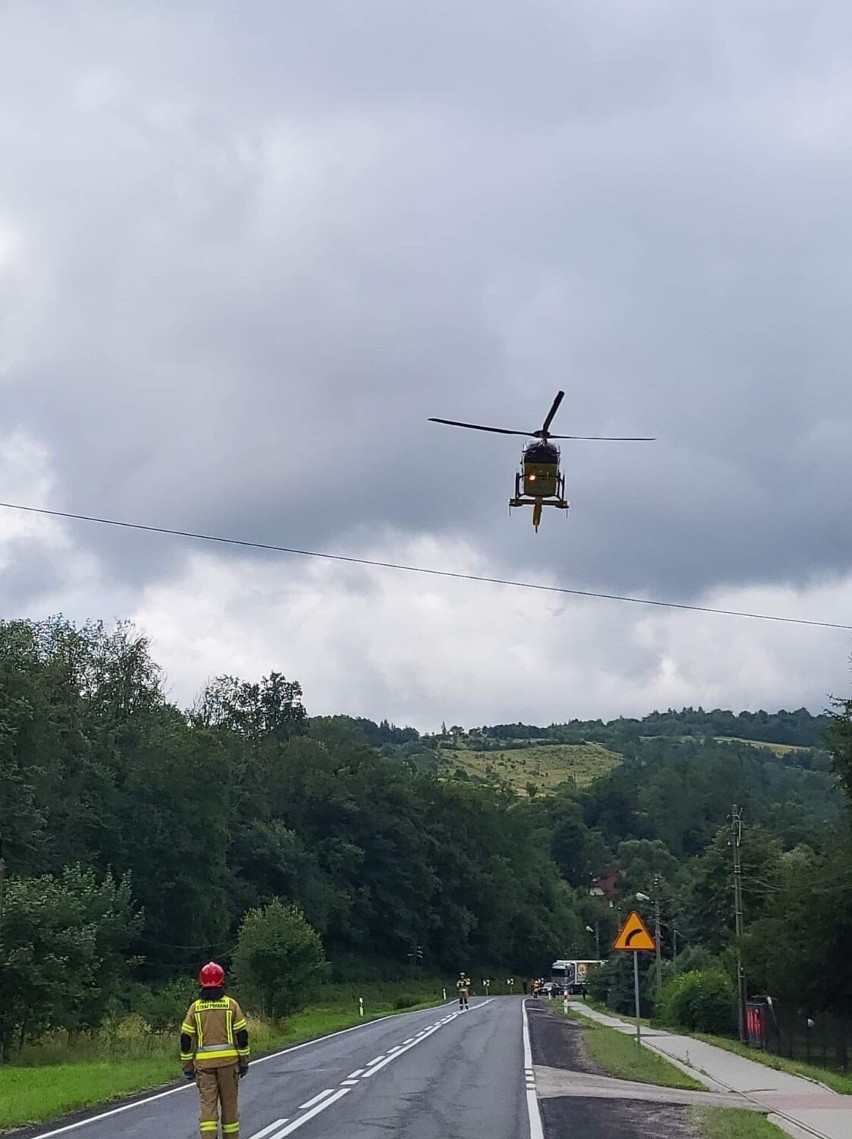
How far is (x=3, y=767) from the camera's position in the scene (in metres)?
56.0

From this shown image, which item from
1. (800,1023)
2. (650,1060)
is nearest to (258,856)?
(800,1023)

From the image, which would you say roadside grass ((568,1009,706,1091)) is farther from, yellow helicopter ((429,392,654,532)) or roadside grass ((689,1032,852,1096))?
yellow helicopter ((429,392,654,532))

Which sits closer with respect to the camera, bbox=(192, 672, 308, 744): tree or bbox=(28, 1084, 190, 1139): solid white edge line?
bbox=(28, 1084, 190, 1139): solid white edge line

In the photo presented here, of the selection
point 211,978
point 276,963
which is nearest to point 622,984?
point 276,963

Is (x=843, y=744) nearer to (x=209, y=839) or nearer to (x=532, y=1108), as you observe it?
(x=532, y=1108)

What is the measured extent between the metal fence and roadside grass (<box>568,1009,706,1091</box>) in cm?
439

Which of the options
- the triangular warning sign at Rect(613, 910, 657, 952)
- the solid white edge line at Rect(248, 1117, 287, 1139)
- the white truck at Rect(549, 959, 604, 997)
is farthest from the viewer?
the white truck at Rect(549, 959, 604, 997)

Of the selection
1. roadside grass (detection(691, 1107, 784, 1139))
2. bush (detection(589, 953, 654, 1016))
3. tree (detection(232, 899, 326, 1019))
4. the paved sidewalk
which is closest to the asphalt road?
roadside grass (detection(691, 1107, 784, 1139))

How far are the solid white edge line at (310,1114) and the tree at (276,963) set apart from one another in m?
23.2

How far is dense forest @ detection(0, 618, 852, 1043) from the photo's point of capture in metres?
35.4

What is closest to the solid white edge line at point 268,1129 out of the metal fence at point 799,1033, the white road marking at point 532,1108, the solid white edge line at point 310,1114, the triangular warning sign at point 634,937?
the solid white edge line at point 310,1114

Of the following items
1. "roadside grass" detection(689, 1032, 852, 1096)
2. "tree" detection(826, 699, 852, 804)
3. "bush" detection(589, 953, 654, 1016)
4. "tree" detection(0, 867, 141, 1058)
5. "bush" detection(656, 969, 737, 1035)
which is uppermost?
"tree" detection(826, 699, 852, 804)

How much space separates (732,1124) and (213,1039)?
7.51 metres

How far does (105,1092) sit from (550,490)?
1286 cm
